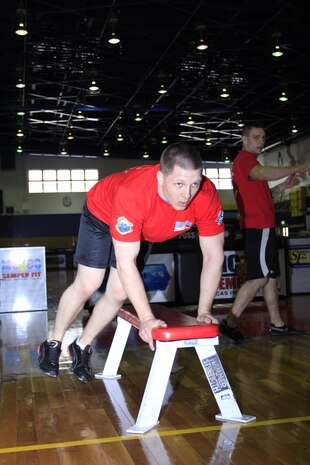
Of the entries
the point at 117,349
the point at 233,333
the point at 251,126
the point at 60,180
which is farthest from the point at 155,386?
the point at 60,180

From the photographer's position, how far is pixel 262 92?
1870 centimetres

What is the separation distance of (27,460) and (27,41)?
41.4ft

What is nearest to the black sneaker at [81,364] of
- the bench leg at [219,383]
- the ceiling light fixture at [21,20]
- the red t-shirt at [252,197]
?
the bench leg at [219,383]

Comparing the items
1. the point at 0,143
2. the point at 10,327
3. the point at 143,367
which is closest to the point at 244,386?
the point at 143,367

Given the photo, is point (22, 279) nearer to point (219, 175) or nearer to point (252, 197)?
point (252, 197)

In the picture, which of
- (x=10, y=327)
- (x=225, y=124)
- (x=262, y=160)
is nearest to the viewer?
(x=10, y=327)

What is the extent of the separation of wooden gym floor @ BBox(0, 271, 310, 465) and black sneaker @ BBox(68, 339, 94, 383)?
5.1 inches

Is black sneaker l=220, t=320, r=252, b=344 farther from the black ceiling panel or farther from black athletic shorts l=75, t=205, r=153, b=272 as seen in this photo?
the black ceiling panel

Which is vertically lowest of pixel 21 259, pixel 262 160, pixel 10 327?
pixel 10 327

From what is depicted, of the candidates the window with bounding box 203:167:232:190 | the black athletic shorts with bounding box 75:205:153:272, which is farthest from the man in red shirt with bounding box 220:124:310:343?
the window with bounding box 203:167:232:190

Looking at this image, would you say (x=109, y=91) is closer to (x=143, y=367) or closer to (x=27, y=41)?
(x=27, y=41)

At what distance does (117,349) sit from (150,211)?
1385 mm

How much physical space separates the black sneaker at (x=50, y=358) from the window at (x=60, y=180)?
84.2ft

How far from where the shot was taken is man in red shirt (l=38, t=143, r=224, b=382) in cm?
240
